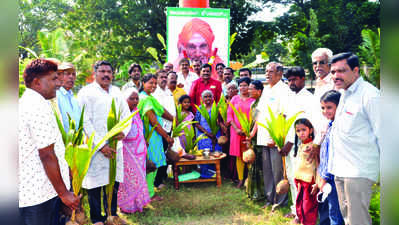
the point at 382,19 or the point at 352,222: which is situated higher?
the point at 382,19

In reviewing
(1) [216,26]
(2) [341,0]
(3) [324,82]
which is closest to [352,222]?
(3) [324,82]

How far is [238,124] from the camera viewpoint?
17.0 ft

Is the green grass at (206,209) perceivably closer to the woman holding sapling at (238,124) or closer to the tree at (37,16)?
the woman holding sapling at (238,124)

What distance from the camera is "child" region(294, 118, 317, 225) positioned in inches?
136

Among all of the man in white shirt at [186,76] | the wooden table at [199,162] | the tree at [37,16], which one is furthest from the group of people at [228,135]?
the tree at [37,16]

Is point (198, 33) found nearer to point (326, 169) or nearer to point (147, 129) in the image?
point (147, 129)

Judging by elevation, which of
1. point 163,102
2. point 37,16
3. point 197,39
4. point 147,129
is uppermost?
point 37,16

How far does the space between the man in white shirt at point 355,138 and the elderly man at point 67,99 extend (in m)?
3.01

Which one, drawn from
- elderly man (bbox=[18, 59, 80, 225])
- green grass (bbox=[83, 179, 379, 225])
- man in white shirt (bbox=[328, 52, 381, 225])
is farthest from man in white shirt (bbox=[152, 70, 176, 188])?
man in white shirt (bbox=[328, 52, 381, 225])

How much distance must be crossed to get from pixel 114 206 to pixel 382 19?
3665 mm

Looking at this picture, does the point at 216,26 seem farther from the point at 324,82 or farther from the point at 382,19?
the point at 382,19

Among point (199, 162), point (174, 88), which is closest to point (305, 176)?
point (199, 162)

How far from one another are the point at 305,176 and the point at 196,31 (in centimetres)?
658

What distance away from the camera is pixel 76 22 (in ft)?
56.2
